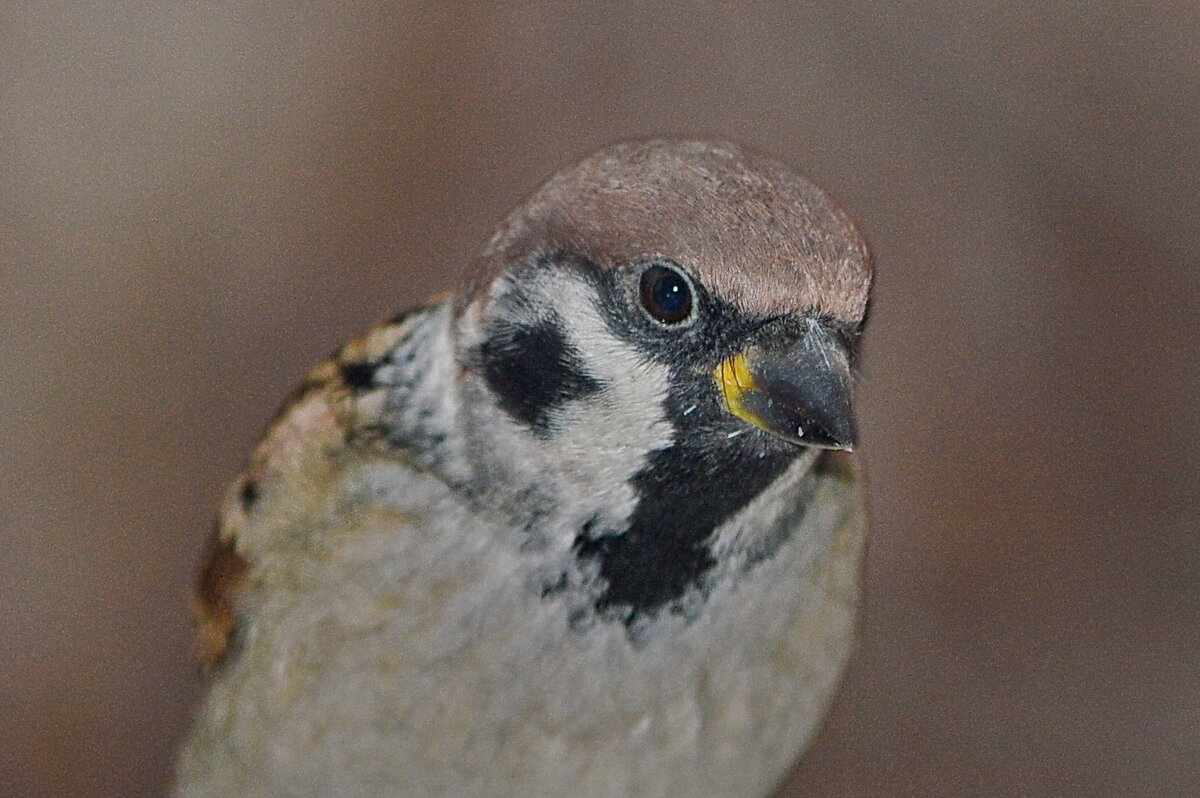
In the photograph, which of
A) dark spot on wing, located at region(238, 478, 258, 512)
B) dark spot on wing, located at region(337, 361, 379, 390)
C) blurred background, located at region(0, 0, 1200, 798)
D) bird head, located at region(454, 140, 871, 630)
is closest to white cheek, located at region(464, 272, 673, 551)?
bird head, located at region(454, 140, 871, 630)

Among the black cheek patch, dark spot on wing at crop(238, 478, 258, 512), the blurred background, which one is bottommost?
the black cheek patch

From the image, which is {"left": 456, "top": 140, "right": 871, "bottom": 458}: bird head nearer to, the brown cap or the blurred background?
the brown cap

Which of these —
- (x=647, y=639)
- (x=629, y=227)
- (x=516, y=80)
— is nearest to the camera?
(x=629, y=227)

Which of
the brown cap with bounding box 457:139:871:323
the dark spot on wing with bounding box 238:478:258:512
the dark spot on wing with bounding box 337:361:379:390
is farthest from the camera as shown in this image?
the dark spot on wing with bounding box 238:478:258:512

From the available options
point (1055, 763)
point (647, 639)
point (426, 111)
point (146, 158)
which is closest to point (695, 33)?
point (426, 111)

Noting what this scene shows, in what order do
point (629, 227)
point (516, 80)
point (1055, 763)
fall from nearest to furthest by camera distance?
point (629, 227), point (1055, 763), point (516, 80)

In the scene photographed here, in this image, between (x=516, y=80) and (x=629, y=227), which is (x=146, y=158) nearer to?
(x=516, y=80)

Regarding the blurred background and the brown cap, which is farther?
the blurred background
